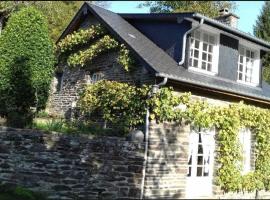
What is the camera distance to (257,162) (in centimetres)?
1525

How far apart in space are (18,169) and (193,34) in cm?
752

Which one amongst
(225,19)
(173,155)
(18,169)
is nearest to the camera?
(18,169)

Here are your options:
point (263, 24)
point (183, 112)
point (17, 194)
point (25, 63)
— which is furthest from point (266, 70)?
point (17, 194)

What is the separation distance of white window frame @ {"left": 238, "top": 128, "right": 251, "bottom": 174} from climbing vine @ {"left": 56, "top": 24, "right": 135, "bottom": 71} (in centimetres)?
475

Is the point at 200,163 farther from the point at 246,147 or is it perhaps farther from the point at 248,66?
the point at 248,66

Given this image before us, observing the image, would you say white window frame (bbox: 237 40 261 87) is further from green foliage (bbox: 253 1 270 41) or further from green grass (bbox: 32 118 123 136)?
green foliage (bbox: 253 1 270 41)

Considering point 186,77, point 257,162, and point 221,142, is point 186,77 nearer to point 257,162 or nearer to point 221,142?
point 221,142

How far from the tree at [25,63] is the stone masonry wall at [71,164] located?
1.67 metres

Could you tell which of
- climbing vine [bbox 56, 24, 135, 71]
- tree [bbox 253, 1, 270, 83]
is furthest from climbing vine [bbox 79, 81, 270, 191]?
tree [bbox 253, 1, 270, 83]

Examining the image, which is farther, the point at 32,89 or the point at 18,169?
the point at 32,89

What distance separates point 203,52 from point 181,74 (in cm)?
268

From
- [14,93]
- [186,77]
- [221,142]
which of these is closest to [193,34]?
[186,77]

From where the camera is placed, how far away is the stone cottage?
12344 mm

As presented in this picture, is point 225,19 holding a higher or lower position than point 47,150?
higher
